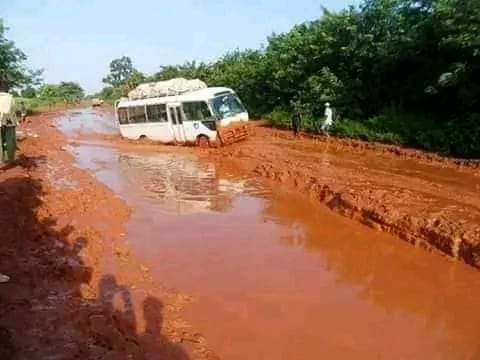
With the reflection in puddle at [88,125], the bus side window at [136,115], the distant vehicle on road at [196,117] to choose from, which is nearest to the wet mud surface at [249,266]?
the distant vehicle on road at [196,117]

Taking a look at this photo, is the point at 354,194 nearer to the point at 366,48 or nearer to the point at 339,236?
the point at 339,236

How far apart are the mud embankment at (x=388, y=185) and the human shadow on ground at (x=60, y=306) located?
4554mm

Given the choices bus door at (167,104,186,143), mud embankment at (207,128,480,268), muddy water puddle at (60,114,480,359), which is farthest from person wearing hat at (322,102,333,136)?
muddy water puddle at (60,114,480,359)

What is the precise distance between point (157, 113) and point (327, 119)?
22.5 ft

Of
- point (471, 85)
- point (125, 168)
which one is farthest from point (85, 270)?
point (471, 85)

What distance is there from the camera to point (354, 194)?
33.1ft

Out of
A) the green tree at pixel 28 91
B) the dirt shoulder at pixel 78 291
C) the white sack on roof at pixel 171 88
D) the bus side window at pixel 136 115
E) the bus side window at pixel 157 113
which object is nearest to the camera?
the dirt shoulder at pixel 78 291

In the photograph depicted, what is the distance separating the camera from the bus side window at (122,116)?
21953mm

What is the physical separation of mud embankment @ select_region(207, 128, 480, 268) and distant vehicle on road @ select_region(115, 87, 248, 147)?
0.73 m

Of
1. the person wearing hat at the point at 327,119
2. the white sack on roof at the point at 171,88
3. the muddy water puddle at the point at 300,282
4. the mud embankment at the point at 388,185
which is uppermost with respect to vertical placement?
the white sack on roof at the point at 171,88

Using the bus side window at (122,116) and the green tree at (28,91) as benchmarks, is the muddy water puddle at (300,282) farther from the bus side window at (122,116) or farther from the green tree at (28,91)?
the green tree at (28,91)

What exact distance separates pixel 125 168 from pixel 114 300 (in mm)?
10888

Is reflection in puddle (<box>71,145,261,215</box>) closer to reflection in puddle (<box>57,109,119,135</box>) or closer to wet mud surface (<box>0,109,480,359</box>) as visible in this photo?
wet mud surface (<box>0,109,480,359</box>)

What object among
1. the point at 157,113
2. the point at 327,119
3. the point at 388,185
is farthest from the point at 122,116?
the point at 388,185
